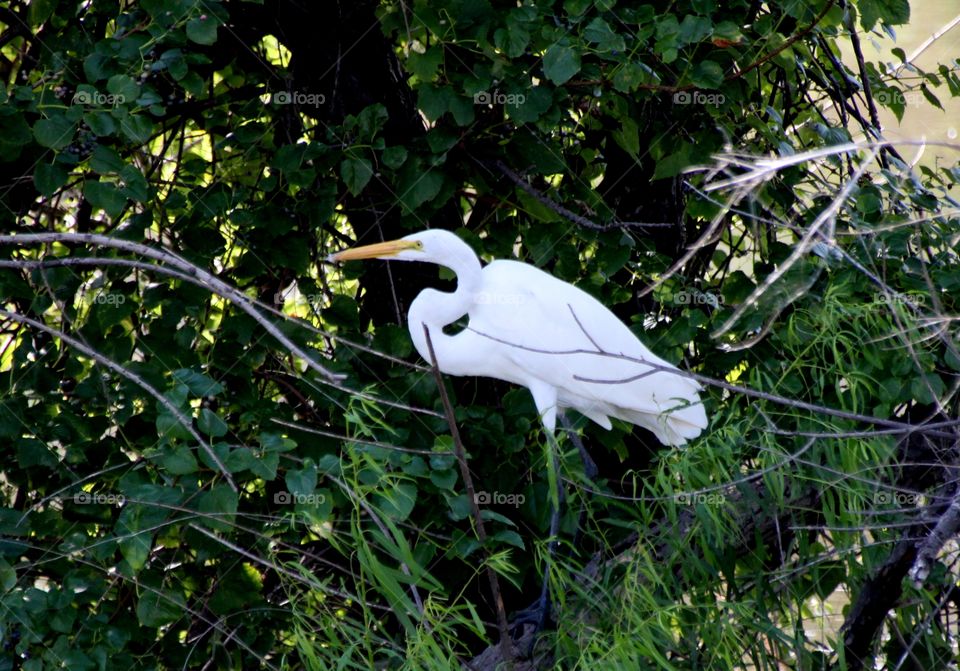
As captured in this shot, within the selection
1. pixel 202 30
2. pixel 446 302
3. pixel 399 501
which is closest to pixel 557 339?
pixel 446 302

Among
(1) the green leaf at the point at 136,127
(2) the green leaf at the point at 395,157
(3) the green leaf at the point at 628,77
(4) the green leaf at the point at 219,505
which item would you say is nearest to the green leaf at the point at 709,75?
(3) the green leaf at the point at 628,77

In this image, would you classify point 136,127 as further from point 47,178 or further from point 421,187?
point 421,187

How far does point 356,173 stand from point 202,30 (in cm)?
39

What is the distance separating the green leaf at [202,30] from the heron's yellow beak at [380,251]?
43 cm

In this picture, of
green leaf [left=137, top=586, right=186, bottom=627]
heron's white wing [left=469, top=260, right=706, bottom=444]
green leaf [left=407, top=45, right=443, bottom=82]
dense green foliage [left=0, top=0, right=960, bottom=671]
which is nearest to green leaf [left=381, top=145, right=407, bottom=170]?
dense green foliage [left=0, top=0, right=960, bottom=671]

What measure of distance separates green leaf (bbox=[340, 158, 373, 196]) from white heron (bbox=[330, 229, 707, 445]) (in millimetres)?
210

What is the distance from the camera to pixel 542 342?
7.16 ft

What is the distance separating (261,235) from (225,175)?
12.6 inches

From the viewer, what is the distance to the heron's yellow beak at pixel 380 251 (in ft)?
6.76

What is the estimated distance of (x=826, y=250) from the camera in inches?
85.9

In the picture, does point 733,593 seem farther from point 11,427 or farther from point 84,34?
point 84,34

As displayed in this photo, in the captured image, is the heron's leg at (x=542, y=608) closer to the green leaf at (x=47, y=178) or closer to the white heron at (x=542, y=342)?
the white heron at (x=542, y=342)

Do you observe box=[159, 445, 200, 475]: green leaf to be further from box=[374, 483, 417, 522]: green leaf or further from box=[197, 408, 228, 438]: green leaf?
box=[374, 483, 417, 522]: green leaf

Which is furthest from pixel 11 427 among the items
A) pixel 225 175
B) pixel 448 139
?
pixel 448 139
